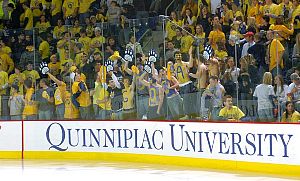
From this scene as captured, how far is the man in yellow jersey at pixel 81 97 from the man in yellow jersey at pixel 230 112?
10.2 ft

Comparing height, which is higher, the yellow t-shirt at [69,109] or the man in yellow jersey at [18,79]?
the man in yellow jersey at [18,79]

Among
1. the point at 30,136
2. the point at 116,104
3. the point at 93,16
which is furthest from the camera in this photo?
the point at 93,16

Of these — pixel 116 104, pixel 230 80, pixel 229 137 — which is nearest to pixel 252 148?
pixel 229 137

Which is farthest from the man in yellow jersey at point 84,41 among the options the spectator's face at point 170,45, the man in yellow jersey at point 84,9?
the man in yellow jersey at point 84,9

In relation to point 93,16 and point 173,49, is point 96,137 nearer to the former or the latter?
point 173,49

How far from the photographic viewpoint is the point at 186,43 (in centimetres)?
1246

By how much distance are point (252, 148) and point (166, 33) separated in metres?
2.94

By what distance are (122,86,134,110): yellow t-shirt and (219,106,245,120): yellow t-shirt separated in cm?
209

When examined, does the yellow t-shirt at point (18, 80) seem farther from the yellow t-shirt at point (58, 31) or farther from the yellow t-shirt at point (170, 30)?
the yellow t-shirt at point (170, 30)

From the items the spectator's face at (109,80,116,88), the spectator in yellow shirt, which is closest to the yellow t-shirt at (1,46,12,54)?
the spectator's face at (109,80,116,88)

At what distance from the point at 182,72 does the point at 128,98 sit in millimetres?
1321

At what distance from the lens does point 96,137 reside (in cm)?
1362

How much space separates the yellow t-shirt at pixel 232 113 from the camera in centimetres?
1133

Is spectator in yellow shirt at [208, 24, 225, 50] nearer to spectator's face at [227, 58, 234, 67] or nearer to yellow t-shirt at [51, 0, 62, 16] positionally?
spectator's face at [227, 58, 234, 67]
